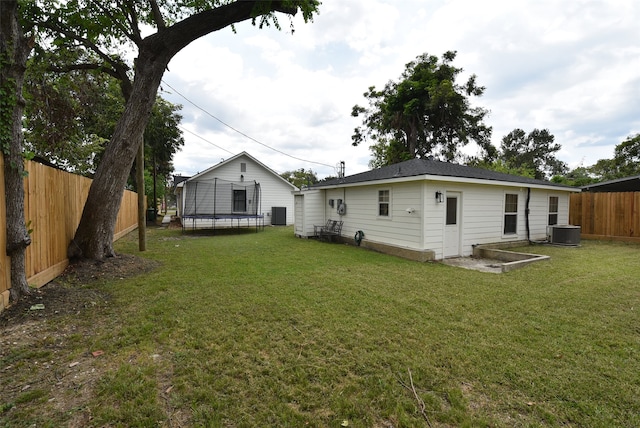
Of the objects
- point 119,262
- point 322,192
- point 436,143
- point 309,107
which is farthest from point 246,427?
point 436,143

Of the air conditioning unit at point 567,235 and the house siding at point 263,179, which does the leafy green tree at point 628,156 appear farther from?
the house siding at point 263,179

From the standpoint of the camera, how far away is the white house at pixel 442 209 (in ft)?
24.4

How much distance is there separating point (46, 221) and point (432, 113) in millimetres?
21316

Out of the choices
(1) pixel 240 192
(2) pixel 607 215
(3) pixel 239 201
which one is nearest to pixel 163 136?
(1) pixel 240 192

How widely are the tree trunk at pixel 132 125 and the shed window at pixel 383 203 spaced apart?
5210 millimetres

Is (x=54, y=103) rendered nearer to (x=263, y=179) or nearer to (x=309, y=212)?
(x=309, y=212)

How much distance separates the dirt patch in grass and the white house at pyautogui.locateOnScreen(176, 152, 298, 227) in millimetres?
10479

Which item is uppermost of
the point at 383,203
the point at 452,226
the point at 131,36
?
the point at 131,36

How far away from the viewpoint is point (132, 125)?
563cm

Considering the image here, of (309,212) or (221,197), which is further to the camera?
(221,197)

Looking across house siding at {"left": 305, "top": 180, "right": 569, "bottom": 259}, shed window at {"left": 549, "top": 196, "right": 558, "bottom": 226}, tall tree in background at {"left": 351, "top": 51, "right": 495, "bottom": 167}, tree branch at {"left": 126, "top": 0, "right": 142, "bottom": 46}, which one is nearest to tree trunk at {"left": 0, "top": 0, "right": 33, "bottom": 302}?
tree branch at {"left": 126, "top": 0, "right": 142, "bottom": 46}

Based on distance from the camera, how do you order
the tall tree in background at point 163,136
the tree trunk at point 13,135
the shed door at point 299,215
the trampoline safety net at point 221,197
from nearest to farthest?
the tree trunk at point 13,135 < the shed door at point 299,215 < the trampoline safety net at point 221,197 < the tall tree in background at point 163,136

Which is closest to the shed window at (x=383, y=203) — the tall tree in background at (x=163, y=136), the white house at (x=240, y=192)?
the white house at (x=240, y=192)

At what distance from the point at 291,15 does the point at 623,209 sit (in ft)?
42.0
